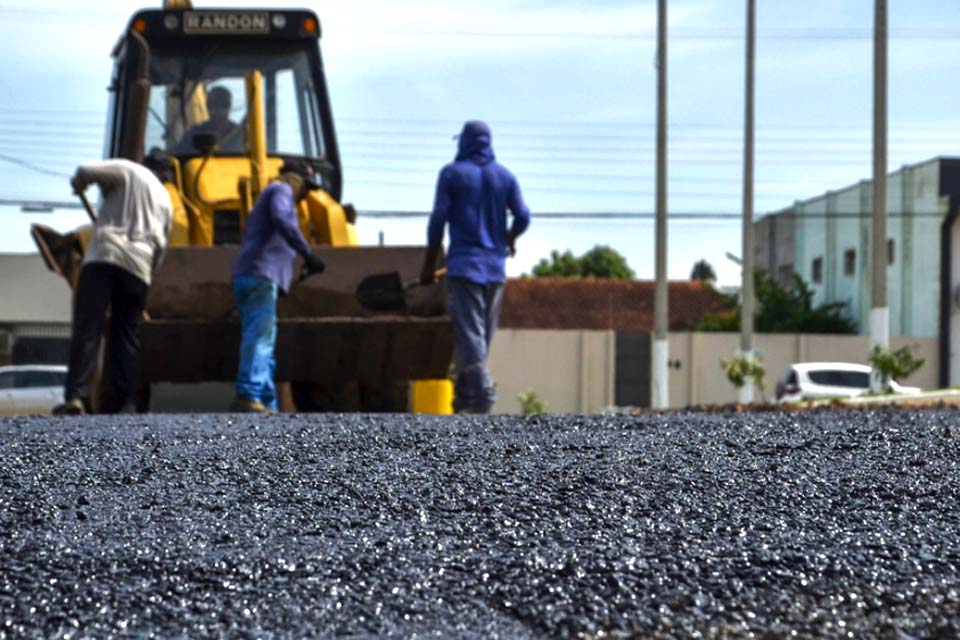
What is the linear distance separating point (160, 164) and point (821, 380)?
21.2 m

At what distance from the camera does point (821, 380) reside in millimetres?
30969

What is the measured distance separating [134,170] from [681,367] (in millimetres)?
29490

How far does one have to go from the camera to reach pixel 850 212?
46781 millimetres

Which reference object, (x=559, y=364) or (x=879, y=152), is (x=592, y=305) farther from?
(x=879, y=152)

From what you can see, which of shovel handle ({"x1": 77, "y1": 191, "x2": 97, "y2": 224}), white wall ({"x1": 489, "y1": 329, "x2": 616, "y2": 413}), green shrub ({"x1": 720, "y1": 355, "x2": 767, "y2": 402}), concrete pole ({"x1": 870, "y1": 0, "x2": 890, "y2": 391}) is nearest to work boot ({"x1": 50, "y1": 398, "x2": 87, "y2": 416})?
shovel handle ({"x1": 77, "y1": 191, "x2": 97, "y2": 224})

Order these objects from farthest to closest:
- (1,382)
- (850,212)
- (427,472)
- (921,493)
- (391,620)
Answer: (850,212), (1,382), (427,472), (921,493), (391,620)

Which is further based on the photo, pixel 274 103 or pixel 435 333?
pixel 274 103

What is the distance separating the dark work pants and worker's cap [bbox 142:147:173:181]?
7.67 feet

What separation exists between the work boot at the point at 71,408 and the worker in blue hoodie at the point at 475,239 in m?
1.92

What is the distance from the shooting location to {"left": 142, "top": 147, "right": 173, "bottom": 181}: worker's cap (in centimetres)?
1152

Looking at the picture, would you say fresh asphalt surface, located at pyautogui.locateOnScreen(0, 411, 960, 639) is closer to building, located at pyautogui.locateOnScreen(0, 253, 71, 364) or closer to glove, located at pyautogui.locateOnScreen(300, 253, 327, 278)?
glove, located at pyautogui.locateOnScreen(300, 253, 327, 278)

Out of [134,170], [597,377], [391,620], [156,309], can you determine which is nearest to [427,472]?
[391,620]

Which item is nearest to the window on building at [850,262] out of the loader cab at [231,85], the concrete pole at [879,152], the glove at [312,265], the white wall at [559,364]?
the white wall at [559,364]

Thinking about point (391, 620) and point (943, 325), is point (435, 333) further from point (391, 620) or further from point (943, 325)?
point (943, 325)
